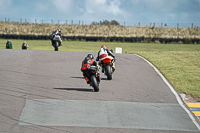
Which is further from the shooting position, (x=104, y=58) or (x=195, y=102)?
(x=104, y=58)

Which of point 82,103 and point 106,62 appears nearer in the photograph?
point 82,103

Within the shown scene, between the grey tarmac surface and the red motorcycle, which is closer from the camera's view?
the grey tarmac surface

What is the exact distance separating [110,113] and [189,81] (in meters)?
6.90

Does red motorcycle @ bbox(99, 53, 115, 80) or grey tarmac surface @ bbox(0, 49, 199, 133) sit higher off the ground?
red motorcycle @ bbox(99, 53, 115, 80)

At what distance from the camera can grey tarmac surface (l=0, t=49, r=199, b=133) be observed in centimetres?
782

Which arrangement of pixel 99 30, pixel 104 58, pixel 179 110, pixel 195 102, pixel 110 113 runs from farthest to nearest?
pixel 99 30 → pixel 104 58 → pixel 195 102 → pixel 179 110 → pixel 110 113

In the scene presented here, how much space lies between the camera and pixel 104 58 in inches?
529

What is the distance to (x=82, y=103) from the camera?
9.73m

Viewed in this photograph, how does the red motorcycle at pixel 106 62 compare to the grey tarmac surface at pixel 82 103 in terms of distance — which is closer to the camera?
the grey tarmac surface at pixel 82 103

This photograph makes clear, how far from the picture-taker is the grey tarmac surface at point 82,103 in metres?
7.82

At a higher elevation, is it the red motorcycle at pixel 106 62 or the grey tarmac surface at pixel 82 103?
the red motorcycle at pixel 106 62

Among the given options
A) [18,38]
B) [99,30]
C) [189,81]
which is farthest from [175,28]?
[189,81]

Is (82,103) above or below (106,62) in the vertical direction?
below

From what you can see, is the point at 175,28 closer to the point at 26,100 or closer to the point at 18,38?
the point at 18,38
